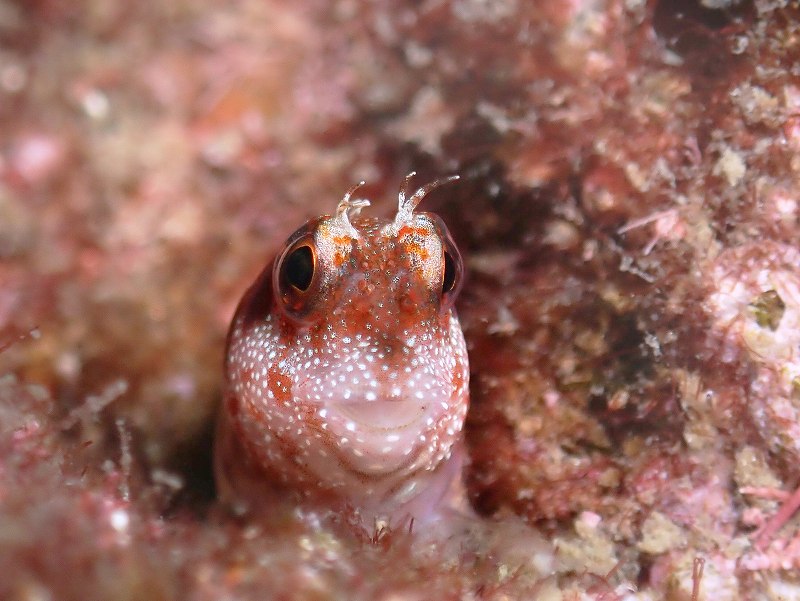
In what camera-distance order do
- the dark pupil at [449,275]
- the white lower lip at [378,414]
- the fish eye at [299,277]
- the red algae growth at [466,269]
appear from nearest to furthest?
1. the red algae growth at [466,269]
2. the white lower lip at [378,414]
3. the fish eye at [299,277]
4. the dark pupil at [449,275]

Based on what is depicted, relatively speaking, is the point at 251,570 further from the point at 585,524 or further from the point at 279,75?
the point at 279,75

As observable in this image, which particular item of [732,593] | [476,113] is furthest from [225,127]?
[732,593]

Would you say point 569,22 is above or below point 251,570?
above

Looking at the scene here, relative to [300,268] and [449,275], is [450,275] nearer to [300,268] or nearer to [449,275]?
[449,275]

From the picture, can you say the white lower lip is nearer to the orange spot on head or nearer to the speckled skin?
the speckled skin

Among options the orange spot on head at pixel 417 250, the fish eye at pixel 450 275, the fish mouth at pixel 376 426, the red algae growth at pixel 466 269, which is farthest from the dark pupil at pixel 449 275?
the red algae growth at pixel 466 269

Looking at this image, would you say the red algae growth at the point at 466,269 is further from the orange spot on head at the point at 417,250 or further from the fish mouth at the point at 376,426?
the orange spot on head at the point at 417,250
